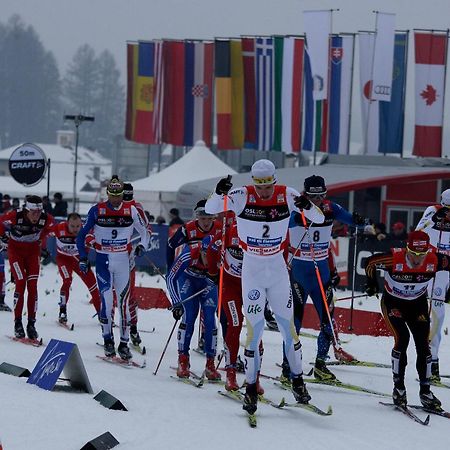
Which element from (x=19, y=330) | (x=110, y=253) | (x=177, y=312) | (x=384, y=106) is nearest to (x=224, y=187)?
(x=177, y=312)

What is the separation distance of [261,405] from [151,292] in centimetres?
877

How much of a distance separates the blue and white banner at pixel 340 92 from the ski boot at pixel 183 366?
2513cm

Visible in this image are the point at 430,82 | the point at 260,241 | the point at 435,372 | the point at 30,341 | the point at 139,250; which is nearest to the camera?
the point at 260,241

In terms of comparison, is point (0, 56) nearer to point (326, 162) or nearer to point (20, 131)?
point (20, 131)

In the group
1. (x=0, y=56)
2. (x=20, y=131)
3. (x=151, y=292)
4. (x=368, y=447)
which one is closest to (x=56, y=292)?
(x=151, y=292)

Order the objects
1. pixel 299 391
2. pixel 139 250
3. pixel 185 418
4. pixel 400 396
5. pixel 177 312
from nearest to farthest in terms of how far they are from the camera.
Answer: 1. pixel 185 418
2. pixel 299 391
3. pixel 400 396
4. pixel 177 312
5. pixel 139 250

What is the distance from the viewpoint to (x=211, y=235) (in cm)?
1045

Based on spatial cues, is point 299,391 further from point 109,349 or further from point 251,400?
point 109,349

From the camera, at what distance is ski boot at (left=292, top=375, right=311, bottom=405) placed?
8.88 metres

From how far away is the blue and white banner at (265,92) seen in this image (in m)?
36.2

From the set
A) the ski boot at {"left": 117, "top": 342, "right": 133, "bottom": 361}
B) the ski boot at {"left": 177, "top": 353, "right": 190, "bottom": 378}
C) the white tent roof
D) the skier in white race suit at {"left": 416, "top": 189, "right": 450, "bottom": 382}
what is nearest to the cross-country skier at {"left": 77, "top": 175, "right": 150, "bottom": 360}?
the ski boot at {"left": 117, "top": 342, "right": 133, "bottom": 361}

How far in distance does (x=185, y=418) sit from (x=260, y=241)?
157 centimetres

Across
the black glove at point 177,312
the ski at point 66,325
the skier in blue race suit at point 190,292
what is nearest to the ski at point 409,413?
the skier in blue race suit at point 190,292

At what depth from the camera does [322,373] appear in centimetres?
1049
